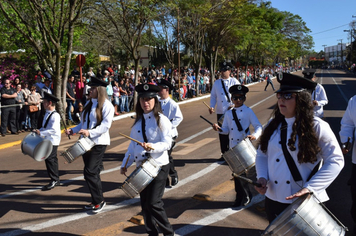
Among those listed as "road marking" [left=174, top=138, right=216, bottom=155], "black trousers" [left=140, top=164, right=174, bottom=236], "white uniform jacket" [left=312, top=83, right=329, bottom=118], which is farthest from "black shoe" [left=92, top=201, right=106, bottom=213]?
"white uniform jacket" [left=312, top=83, right=329, bottom=118]

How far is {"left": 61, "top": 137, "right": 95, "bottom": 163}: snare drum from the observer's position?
5.96 metres

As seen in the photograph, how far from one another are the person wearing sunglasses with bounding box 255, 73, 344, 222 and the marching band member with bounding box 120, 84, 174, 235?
1513 mm

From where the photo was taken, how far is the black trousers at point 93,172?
6066 millimetres

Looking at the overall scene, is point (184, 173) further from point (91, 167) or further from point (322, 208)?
point (322, 208)

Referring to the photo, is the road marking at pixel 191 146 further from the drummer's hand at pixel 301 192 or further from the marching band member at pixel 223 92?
the drummer's hand at pixel 301 192

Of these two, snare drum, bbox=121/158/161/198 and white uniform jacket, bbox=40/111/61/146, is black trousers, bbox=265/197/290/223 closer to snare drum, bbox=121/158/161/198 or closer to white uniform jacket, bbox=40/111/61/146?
snare drum, bbox=121/158/161/198

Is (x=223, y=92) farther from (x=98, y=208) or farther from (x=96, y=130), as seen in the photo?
(x=98, y=208)

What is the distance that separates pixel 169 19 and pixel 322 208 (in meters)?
24.6

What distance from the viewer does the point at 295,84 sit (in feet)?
11.0

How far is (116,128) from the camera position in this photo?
51.4ft

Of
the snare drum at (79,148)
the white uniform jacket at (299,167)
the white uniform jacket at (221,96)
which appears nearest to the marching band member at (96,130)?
the snare drum at (79,148)

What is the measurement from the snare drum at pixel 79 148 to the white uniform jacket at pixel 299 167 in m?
3.26

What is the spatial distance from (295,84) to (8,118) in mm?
13436

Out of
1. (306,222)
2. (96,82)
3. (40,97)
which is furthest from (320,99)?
(40,97)
